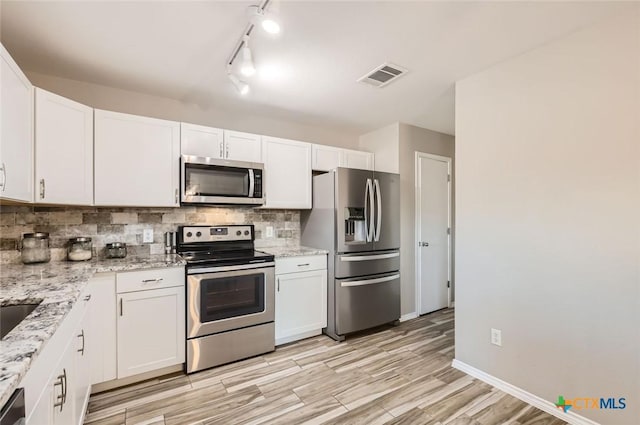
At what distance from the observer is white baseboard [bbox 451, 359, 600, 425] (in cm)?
182

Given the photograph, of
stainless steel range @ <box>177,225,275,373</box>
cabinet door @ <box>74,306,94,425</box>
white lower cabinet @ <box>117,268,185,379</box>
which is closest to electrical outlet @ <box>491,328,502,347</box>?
stainless steel range @ <box>177,225,275,373</box>

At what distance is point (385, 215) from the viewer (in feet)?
11.0

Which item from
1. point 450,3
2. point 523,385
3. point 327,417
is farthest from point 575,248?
point 327,417

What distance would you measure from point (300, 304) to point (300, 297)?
70mm

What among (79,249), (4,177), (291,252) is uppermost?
(4,177)

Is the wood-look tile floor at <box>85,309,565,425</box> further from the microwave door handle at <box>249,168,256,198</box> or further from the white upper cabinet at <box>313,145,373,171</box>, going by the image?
the white upper cabinet at <box>313,145,373,171</box>

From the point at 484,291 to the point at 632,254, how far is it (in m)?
0.89

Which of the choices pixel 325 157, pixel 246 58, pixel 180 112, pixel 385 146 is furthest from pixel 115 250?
pixel 385 146

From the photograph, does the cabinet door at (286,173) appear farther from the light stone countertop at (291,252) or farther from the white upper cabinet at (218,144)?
the light stone countertop at (291,252)

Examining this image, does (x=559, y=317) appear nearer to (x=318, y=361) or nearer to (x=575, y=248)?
(x=575, y=248)

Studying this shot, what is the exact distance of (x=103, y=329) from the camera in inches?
82.1

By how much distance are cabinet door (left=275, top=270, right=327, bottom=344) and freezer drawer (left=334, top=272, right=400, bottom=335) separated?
19cm

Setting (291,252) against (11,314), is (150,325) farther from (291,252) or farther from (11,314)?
(291,252)

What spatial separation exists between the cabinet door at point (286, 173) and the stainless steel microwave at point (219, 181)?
0.49 ft
